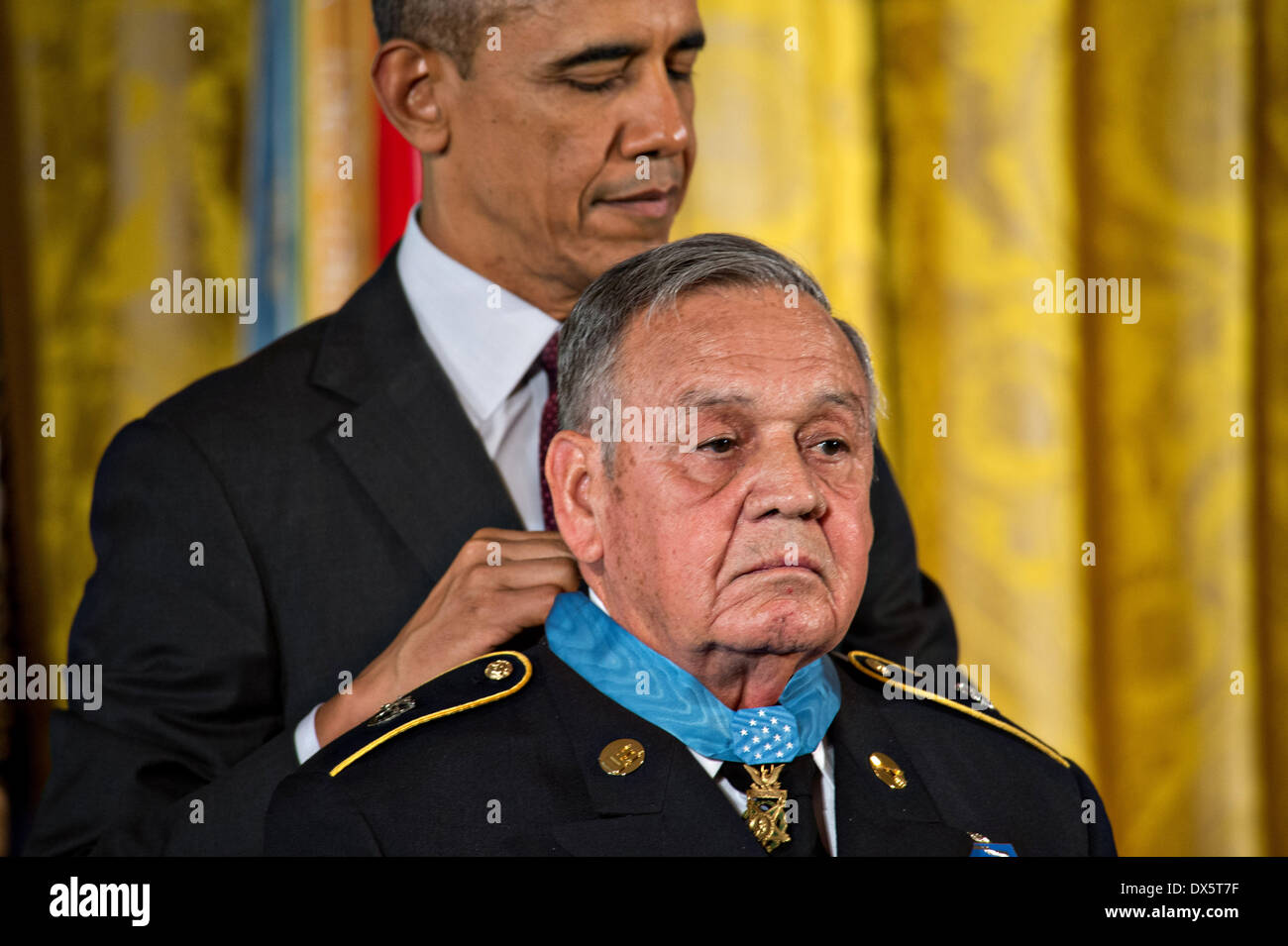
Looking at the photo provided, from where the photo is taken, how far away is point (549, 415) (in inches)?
65.4

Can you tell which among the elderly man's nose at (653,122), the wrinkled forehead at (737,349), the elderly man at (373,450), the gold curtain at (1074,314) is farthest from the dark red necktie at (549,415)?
the gold curtain at (1074,314)

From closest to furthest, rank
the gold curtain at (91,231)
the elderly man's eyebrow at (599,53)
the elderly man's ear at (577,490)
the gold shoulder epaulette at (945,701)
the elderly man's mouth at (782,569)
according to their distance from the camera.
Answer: the elderly man's mouth at (782,569) → the elderly man's ear at (577,490) → the gold shoulder epaulette at (945,701) → the elderly man's eyebrow at (599,53) → the gold curtain at (91,231)

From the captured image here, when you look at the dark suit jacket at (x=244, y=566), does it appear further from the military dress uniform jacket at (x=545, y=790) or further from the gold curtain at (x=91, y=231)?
the gold curtain at (x=91, y=231)

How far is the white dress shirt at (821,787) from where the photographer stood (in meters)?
1.33

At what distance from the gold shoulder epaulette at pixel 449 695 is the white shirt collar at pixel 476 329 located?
1.28 ft

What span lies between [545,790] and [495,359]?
22.6 inches

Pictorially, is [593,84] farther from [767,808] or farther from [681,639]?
[767,808]

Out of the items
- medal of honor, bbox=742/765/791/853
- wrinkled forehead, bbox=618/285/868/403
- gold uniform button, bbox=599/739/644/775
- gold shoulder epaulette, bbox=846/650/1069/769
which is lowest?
medal of honor, bbox=742/765/791/853

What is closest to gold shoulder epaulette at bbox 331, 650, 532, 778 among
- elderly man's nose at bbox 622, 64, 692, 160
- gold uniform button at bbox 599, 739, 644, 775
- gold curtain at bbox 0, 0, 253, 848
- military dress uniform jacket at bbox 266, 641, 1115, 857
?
military dress uniform jacket at bbox 266, 641, 1115, 857

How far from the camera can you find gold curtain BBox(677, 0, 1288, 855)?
2.41m

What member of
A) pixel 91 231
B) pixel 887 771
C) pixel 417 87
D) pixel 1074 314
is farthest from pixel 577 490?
pixel 1074 314

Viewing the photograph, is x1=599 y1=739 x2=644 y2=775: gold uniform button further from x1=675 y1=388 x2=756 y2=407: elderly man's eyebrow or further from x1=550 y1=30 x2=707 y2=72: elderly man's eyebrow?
x1=550 y1=30 x2=707 y2=72: elderly man's eyebrow
